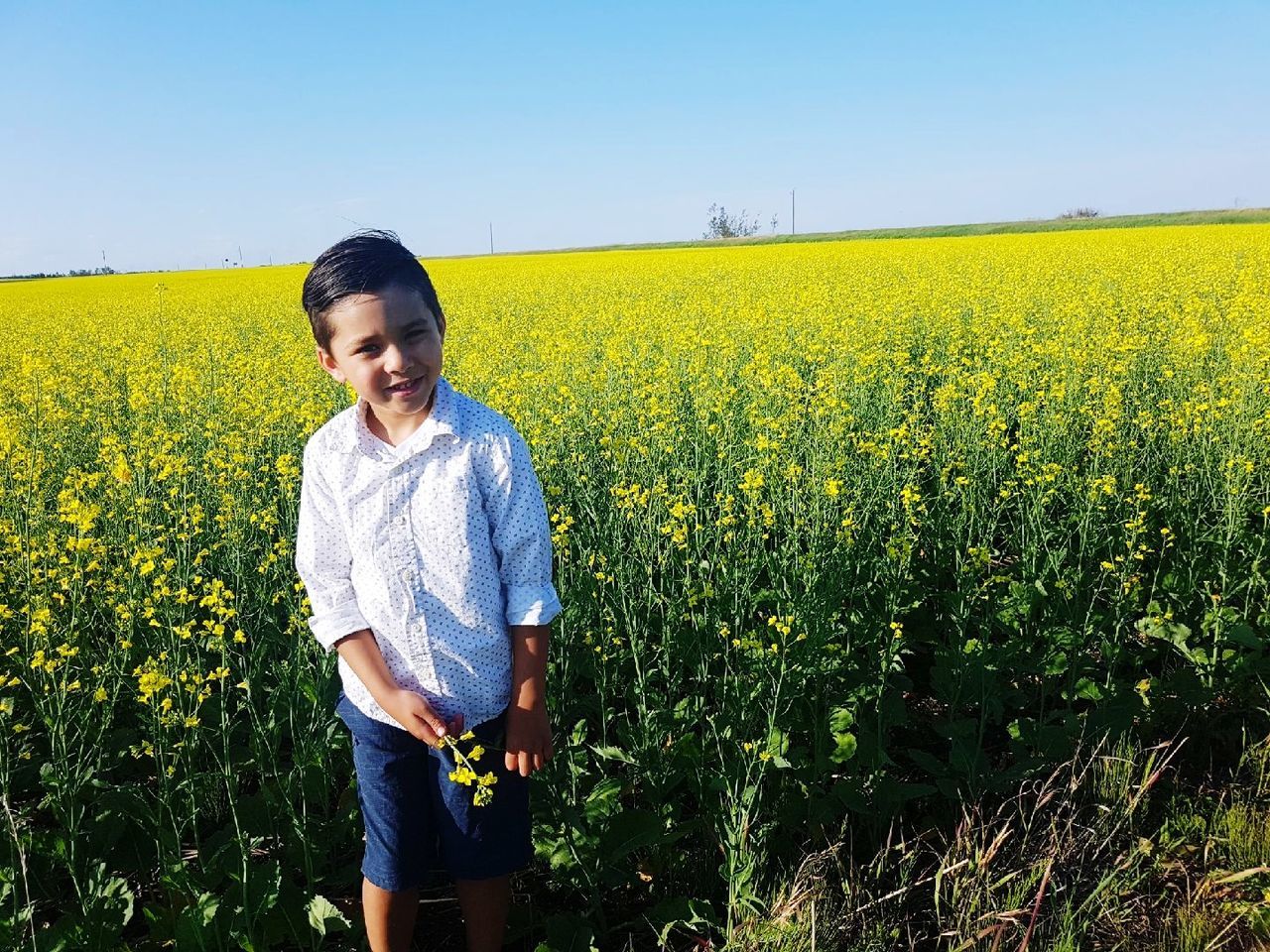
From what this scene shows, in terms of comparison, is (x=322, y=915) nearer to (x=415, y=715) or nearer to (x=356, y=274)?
(x=415, y=715)

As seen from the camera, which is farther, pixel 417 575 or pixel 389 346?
pixel 417 575

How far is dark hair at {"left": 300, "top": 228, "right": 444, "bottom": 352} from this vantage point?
5.19 ft

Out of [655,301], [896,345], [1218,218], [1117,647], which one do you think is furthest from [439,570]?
[1218,218]

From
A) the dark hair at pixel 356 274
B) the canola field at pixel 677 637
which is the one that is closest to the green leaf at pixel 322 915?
the canola field at pixel 677 637

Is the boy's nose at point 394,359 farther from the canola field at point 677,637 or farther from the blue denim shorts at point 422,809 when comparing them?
the canola field at point 677,637

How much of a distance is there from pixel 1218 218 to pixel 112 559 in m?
40.4

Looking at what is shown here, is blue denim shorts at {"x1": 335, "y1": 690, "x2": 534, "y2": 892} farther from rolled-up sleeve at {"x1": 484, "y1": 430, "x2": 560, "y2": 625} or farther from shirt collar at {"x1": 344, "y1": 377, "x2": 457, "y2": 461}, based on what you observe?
shirt collar at {"x1": 344, "y1": 377, "x2": 457, "y2": 461}

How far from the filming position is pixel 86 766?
252 centimetres

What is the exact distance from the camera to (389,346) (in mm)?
1612

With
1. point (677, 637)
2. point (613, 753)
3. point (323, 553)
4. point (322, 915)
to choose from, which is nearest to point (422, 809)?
point (322, 915)

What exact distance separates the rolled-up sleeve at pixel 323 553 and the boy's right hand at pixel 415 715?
0.17 m

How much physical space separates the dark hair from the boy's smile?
0.5 inches

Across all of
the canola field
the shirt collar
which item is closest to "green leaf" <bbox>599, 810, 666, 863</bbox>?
the canola field

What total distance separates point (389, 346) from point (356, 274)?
14 cm
